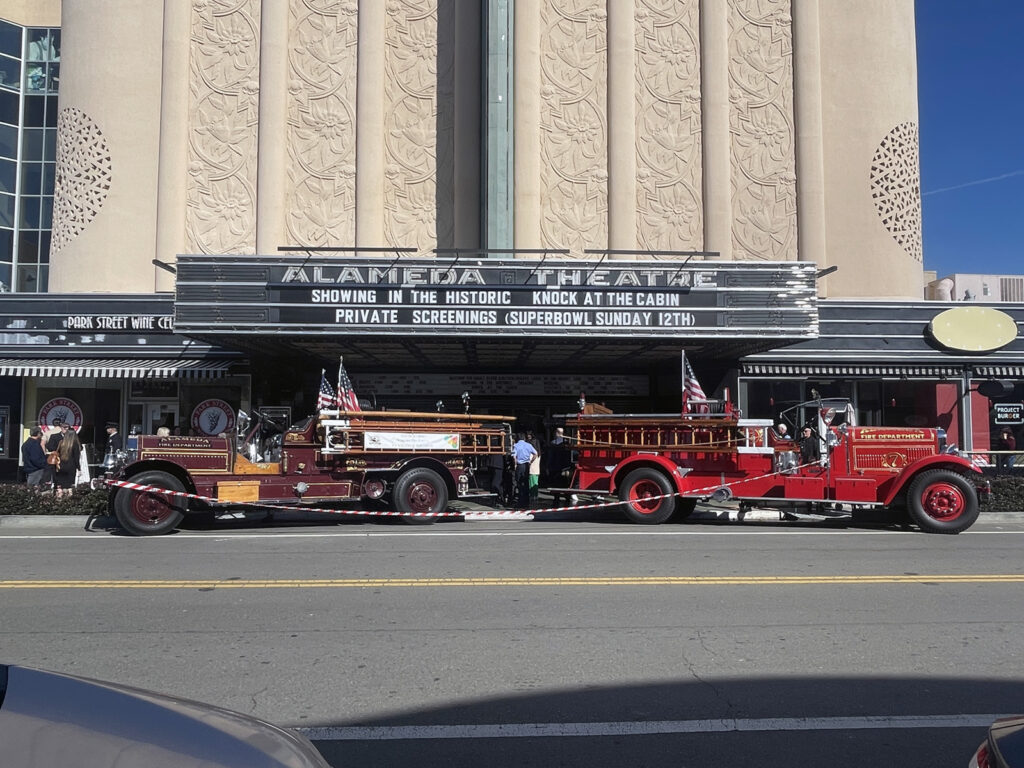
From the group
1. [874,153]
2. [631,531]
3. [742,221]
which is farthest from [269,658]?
[874,153]

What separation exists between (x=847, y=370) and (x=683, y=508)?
7622 mm

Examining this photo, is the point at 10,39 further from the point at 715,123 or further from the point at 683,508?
the point at 683,508

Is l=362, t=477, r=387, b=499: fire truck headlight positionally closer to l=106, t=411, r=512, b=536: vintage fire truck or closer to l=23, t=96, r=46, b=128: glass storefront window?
l=106, t=411, r=512, b=536: vintage fire truck

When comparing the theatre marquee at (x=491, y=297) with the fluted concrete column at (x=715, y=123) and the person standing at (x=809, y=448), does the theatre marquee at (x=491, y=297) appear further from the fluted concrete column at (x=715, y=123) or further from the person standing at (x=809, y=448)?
the fluted concrete column at (x=715, y=123)

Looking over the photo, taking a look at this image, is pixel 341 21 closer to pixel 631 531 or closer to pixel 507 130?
pixel 507 130

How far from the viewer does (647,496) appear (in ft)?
45.8

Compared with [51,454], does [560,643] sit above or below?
below

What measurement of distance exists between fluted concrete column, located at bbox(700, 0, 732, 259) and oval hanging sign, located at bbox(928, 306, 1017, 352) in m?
5.39

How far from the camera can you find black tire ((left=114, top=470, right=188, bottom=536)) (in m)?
12.4

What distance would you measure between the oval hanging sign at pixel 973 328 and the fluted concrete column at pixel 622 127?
7.69 metres

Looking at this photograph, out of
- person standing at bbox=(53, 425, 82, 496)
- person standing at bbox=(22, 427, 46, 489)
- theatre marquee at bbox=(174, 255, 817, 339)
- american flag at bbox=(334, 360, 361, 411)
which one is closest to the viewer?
american flag at bbox=(334, 360, 361, 411)

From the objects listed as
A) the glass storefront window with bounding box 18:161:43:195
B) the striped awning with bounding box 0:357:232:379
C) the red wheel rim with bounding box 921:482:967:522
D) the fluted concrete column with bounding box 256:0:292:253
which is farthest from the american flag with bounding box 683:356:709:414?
the glass storefront window with bounding box 18:161:43:195

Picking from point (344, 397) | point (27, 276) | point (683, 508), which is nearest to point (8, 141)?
point (27, 276)

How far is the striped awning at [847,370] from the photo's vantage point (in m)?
19.5
